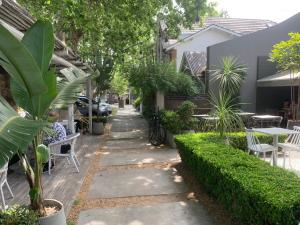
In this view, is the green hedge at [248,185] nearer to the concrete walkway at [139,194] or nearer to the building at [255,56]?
the concrete walkway at [139,194]

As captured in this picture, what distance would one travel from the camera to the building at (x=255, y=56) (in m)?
14.1

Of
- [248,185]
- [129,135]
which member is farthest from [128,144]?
[248,185]

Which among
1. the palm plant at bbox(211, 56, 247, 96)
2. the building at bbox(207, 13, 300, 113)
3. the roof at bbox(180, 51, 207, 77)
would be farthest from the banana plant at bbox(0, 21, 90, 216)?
the roof at bbox(180, 51, 207, 77)

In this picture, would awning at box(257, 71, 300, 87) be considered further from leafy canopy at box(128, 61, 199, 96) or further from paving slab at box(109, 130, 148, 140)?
paving slab at box(109, 130, 148, 140)

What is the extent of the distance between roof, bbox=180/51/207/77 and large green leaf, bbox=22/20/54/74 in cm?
1487

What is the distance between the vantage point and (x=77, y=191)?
626 centimetres

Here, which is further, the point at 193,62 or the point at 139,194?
the point at 193,62

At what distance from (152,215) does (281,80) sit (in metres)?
9.78

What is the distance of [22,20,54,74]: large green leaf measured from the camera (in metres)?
3.10

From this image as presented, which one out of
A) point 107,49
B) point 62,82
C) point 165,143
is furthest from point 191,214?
point 107,49

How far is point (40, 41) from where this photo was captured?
10.2 ft

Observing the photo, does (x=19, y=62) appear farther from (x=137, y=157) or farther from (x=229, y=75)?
(x=229, y=75)

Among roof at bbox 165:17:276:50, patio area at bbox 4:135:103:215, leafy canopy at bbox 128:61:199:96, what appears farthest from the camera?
roof at bbox 165:17:276:50

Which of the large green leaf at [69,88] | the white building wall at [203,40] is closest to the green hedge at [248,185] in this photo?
the large green leaf at [69,88]
